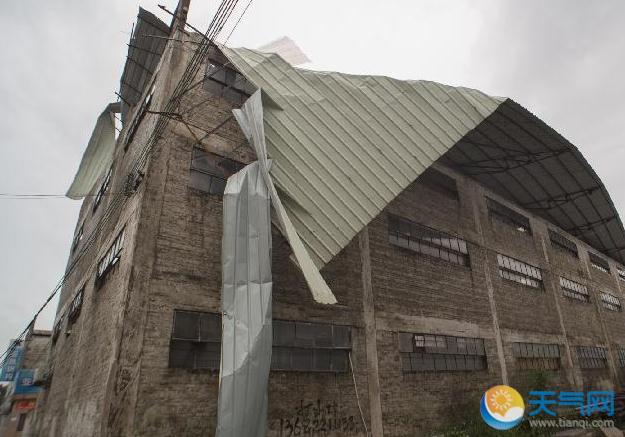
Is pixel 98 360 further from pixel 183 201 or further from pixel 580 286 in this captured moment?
pixel 580 286

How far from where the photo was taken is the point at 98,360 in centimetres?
758

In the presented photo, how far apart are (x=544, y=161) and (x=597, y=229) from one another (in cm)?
1027

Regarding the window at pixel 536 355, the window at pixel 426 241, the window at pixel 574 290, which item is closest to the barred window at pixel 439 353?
the window at pixel 536 355

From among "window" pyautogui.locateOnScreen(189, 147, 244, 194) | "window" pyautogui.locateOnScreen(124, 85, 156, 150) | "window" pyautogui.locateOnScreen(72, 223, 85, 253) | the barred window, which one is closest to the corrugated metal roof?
"window" pyautogui.locateOnScreen(189, 147, 244, 194)

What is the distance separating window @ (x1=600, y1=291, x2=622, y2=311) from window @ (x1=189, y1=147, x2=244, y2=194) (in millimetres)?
24429

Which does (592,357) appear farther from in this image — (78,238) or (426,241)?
(78,238)

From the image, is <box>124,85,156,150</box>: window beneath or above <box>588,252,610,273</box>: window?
above

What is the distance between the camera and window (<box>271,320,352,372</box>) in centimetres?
821

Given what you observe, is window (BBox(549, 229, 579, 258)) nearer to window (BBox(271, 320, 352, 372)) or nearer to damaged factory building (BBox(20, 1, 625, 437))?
damaged factory building (BBox(20, 1, 625, 437))

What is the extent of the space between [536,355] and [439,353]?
655 cm

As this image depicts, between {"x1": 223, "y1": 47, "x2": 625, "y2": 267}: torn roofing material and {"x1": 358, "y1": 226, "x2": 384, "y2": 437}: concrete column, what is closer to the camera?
{"x1": 223, "y1": 47, "x2": 625, "y2": 267}: torn roofing material

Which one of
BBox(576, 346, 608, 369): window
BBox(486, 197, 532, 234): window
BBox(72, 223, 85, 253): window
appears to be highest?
BBox(486, 197, 532, 234): window

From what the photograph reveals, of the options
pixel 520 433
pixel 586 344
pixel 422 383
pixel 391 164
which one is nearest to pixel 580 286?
pixel 586 344

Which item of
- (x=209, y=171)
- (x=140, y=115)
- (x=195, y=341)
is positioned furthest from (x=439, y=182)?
(x=195, y=341)
